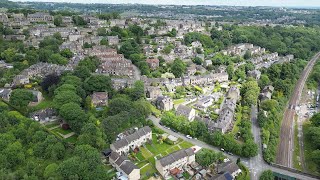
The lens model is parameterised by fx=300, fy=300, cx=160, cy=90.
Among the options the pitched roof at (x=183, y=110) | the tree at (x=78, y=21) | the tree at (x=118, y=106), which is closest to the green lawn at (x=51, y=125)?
the tree at (x=118, y=106)

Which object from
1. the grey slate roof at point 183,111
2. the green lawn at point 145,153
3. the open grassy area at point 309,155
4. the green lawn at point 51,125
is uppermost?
the grey slate roof at point 183,111

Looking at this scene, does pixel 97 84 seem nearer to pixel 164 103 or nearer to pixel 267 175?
pixel 164 103

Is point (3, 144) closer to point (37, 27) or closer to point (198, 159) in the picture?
point (198, 159)

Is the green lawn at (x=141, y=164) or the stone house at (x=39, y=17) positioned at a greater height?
the stone house at (x=39, y=17)

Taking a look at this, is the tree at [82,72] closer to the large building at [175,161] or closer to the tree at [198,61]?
the large building at [175,161]

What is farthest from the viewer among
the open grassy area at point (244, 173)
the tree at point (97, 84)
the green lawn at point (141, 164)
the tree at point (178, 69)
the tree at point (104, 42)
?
the tree at point (104, 42)

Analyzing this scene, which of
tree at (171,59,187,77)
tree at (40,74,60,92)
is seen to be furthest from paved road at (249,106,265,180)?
tree at (40,74,60,92)

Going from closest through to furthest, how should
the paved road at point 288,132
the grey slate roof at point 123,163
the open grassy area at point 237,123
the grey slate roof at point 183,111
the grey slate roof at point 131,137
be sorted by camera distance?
the grey slate roof at point 123,163 → the grey slate roof at point 131,137 → the paved road at point 288,132 → the open grassy area at point 237,123 → the grey slate roof at point 183,111

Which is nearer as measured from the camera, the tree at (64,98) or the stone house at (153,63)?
the tree at (64,98)
